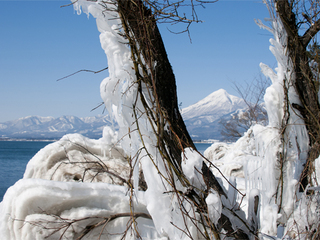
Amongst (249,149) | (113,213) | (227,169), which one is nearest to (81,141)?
(113,213)

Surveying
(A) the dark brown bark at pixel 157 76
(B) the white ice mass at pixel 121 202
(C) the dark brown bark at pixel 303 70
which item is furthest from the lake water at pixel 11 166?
(C) the dark brown bark at pixel 303 70

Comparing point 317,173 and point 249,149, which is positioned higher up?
point 317,173

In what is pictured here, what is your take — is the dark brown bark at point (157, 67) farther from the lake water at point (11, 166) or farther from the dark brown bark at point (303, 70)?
the lake water at point (11, 166)

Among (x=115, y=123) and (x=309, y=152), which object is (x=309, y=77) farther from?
(x=115, y=123)

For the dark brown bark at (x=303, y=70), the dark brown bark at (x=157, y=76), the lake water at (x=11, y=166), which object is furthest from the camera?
the lake water at (x=11, y=166)

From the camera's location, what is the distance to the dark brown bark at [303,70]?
417cm

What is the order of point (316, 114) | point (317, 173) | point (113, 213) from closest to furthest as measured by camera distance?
point (113, 213) → point (317, 173) → point (316, 114)

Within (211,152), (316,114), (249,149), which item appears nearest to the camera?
(316,114)

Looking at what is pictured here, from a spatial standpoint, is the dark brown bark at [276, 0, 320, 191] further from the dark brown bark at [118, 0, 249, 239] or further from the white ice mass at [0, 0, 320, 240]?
the dark brown bark at [118, 0, 249, 239]

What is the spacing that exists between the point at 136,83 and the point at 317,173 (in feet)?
9.54

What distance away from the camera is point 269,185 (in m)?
4.43

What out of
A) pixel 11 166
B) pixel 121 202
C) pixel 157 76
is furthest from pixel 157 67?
pixel 11 166

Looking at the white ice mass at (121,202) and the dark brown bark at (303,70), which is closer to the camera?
the white ice mass at (121,202)

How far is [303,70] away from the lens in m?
4.18
